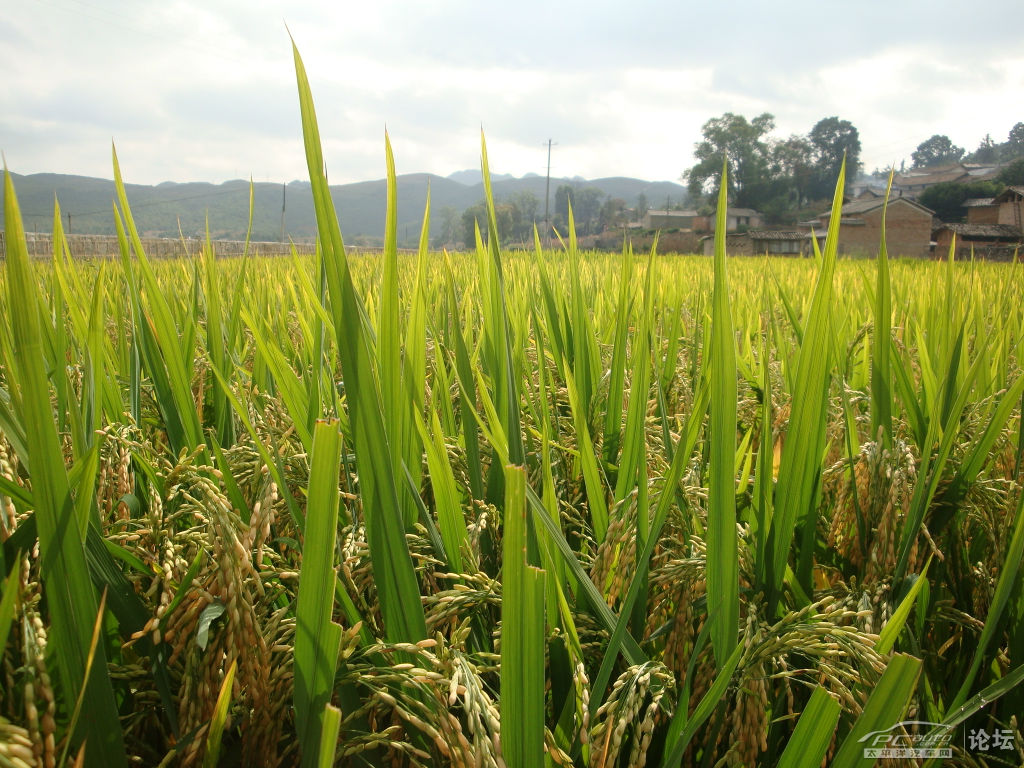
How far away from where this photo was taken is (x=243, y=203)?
3553 inches

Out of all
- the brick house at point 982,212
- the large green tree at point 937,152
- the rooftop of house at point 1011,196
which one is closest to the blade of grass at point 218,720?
the rooftop of house at point 1011,196

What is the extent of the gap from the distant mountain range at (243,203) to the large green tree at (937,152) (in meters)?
41.3

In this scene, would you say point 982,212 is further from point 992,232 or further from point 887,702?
point 887,702

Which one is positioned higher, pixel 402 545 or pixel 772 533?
pixel 402 545

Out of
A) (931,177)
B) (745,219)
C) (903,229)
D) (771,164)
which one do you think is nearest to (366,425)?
(903,229)

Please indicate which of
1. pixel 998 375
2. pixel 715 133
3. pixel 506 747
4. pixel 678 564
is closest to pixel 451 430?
pixel 678 564

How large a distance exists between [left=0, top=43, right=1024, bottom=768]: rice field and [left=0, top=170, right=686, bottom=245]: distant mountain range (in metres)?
28.5

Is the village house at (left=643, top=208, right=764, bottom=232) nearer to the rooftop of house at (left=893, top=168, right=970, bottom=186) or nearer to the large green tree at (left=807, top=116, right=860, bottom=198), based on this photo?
the large green tree at (left=807, top=116, right=860, bottom=198)

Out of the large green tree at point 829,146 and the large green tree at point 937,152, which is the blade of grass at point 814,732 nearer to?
the large green tree at point 829,146

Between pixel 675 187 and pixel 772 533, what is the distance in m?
188

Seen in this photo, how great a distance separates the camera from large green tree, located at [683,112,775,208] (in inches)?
2418

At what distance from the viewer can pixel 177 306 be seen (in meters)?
1.42

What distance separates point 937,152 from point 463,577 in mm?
117880

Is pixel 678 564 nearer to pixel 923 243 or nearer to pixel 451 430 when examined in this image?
pixel 451 430
